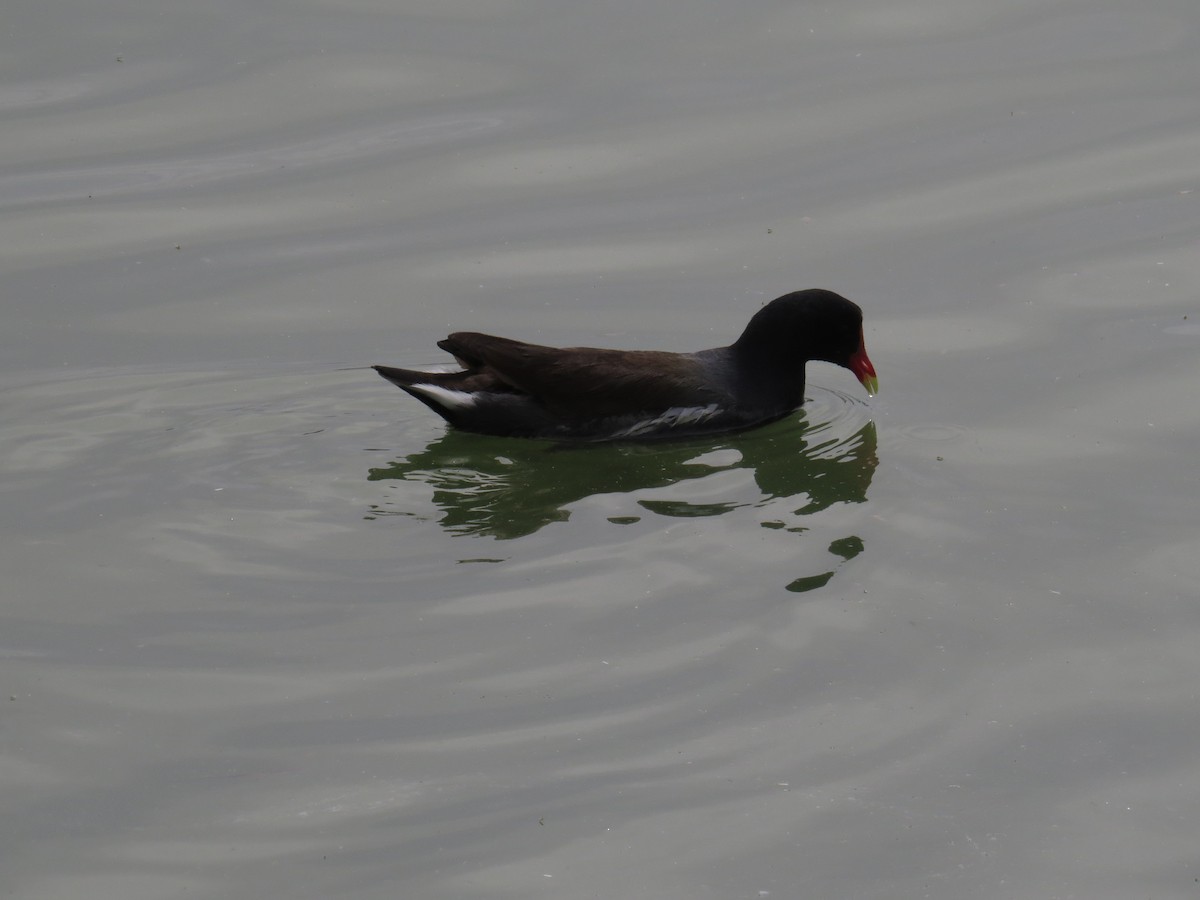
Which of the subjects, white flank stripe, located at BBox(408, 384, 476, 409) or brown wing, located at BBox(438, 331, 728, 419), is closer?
white flank stripe, located at BBox(408, 384, 476, 409)

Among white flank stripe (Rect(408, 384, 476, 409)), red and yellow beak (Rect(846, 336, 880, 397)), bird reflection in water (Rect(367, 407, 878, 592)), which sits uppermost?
white flank stripe (Rect(408, 384, 476, 409))

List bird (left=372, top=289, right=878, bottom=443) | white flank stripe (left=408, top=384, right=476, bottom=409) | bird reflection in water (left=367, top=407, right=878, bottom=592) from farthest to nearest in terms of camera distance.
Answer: bird (left=372, top=289, right=878, bottom=443), white flank stripe (left=408, top=384, right=476, bottom=409), bird reflection in water (left=367, top=407, right=878, bottom=592)

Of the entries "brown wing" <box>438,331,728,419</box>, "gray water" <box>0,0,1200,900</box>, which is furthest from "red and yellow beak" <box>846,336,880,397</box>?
"brown wing" <box>438,331,728,419</box>

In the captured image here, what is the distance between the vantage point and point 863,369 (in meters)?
8.41

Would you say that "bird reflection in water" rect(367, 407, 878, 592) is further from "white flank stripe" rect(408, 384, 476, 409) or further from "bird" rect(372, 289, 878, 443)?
"white flank stripe" rect(408, 384, 476, 409)

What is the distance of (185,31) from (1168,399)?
7052 mm

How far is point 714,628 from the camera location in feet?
20.5

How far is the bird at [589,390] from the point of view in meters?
8.06

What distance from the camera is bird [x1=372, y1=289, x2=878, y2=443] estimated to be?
806 cm

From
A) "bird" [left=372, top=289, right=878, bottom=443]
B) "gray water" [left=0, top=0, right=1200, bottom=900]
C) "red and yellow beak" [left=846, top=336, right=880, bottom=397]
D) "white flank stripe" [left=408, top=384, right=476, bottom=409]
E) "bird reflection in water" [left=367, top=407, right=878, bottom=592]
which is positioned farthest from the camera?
"red and yellow beak" [left=846, top=336, right=880, bottom=397]

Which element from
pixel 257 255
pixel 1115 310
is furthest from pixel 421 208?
pixel 1115 310

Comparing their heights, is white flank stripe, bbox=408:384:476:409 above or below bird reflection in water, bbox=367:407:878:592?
above

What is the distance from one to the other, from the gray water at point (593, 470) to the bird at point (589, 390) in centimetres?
14

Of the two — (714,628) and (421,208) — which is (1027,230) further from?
(714,628)
